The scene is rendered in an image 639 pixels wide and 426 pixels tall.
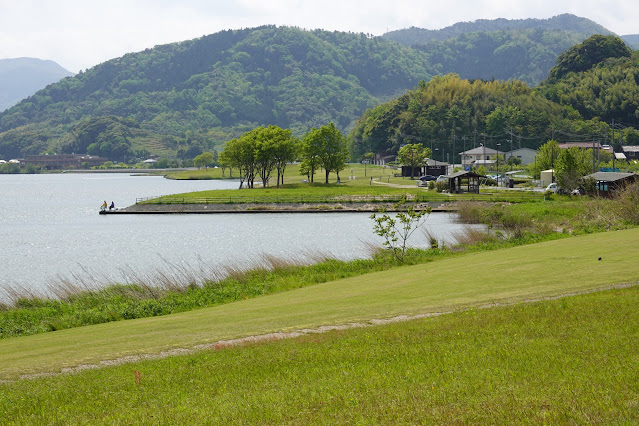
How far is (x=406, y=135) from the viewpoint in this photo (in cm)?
17338

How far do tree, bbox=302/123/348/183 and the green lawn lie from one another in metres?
83.3

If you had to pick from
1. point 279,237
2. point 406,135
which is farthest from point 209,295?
point 406,135

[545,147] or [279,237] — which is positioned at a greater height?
[545,147]

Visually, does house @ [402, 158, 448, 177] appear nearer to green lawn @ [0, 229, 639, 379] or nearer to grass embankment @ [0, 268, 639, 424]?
green lawn @ [0, 229, 639, 379]

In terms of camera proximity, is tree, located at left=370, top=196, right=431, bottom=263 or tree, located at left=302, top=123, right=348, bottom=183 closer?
tree, located at left=370, top=196, right=431, bottom=263

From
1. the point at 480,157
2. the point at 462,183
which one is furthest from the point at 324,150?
the point at 480,157

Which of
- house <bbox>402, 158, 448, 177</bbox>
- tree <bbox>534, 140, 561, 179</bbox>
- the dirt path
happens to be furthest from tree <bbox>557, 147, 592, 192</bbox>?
the dirt path

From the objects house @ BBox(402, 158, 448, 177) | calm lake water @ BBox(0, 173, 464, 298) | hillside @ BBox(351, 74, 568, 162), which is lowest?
calm lake water @ BBox(0, 173, 464, 298)

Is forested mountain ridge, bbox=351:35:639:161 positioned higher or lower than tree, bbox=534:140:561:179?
higher

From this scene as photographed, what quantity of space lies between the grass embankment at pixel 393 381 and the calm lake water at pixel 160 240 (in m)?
21.4

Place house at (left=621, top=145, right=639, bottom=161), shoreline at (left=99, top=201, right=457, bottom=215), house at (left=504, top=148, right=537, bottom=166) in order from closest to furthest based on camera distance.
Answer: shoreline at (left=99, top=201, right=457, bottom=215) → house at (left=504, top=148, right=537, bottom=166) → house at (left=621, top=145, right=639, bottom=161)

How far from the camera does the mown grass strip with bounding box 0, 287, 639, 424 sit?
8969 mm

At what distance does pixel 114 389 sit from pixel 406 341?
5.74 meters

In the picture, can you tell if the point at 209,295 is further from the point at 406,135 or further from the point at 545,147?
the point at 406,135
